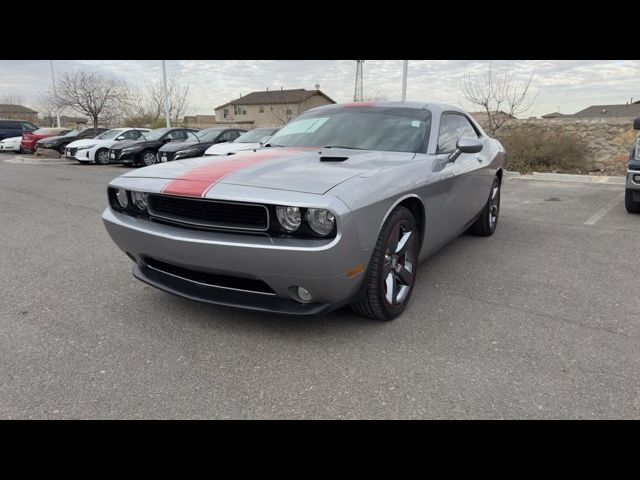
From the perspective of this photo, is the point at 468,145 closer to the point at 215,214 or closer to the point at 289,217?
the point at 289,217

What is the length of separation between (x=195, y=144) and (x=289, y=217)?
11921mm

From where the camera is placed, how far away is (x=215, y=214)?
2557 millimetres

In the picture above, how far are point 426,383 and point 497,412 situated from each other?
36 centimetres

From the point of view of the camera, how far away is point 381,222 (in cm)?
264

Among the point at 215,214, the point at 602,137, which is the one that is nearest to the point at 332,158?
the point at 215,214

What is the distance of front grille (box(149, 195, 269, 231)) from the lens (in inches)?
96.7

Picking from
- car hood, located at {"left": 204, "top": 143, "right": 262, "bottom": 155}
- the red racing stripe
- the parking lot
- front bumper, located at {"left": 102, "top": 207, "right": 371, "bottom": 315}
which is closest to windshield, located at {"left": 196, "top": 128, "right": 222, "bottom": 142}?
car hood, located at {"left": 204, "top": 143, "right": 262, "bottom": 155}

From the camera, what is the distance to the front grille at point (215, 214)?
2457mm

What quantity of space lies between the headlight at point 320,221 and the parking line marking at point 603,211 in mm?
5156

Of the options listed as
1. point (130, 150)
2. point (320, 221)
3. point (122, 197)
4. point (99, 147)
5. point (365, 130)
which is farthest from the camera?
point (99, 147)

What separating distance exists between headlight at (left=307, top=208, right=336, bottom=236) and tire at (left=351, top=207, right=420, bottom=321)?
1.46 feet

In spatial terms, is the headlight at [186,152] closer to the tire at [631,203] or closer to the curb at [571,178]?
the curb at [571,178]

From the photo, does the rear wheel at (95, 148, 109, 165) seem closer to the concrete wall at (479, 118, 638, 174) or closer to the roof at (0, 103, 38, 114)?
the concrete wall at (479, 118, 638, 174)
